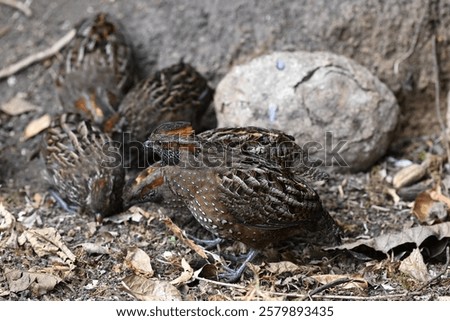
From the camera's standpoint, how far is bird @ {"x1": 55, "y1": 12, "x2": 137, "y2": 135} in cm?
780

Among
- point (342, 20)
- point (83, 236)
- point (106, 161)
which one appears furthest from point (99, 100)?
point (342, 20)

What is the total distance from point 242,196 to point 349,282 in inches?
40.2

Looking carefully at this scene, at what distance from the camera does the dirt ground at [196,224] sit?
18.9 ft

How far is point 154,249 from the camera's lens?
20.4ft

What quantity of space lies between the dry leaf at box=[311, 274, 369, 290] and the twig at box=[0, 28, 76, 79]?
13.8 feet

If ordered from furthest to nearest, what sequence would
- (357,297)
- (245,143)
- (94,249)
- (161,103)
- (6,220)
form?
(161,103) → (6,220) → (245,143) → (94,249) → (357,297)

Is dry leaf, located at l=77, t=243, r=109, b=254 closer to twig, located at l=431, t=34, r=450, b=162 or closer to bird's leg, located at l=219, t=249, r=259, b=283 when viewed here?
bird's leg, located at l=219, t=249, r=259, b=283

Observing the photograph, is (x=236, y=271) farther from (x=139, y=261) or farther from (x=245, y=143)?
(x=245, y=143)

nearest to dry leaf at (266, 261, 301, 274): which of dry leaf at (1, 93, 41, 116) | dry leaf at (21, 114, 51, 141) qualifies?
dry leaf at (21, 114, 51, 141)

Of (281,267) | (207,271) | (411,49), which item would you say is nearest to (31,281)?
→ (207,271)

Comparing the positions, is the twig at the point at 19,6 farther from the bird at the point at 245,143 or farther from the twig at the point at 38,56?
the bird at the point at 245,143

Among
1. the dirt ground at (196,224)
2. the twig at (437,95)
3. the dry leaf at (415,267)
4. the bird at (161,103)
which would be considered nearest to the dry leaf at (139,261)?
the dirt ground at (196,224)

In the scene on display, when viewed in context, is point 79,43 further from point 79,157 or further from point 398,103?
point 398,103

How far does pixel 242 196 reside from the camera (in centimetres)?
580
